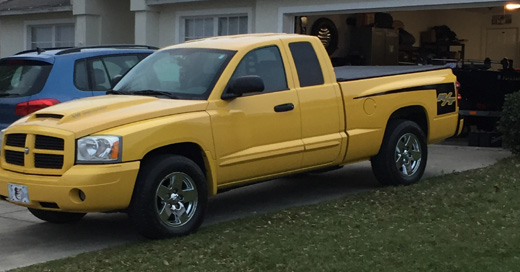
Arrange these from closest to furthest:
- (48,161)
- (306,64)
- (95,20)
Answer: (48,161) → (306,64) → (95,20)

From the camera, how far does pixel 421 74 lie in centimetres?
929

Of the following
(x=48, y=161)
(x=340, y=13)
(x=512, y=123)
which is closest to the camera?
(x=48, y=161)

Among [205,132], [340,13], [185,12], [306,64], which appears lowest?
[205,132]

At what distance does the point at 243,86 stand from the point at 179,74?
81cm

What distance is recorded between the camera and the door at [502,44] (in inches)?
850

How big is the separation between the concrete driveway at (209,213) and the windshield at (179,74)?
1.32m

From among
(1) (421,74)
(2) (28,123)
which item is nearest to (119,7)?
(1) (421,74)

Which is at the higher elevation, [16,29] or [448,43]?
[16,29]

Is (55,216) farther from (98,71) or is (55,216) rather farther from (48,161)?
(98,71)

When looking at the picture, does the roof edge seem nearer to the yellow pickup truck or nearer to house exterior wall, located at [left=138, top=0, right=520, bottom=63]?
house exterior wall, located at [left=138, top=0, right=520, bottom=63]

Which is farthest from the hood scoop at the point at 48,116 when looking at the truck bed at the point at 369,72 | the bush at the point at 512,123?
the bush at the point at 512,123

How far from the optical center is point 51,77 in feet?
29.1

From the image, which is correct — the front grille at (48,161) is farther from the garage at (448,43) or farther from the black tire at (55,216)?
the garage at (448,43)

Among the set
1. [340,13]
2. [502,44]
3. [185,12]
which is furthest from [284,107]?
[502,44]
